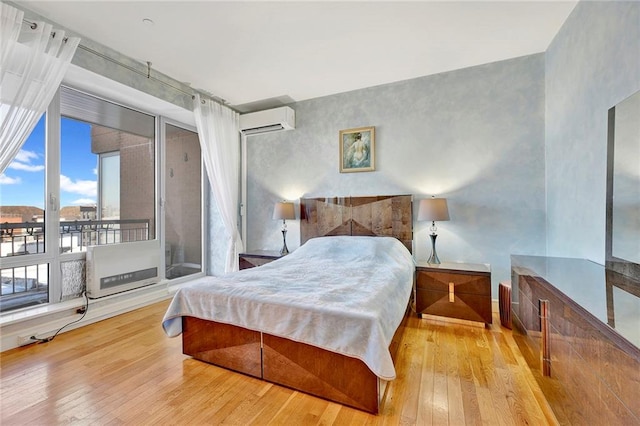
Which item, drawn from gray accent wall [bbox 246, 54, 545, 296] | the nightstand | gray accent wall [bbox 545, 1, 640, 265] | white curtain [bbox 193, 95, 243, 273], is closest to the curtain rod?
white curtain [bbox 193, 95, 243, 273]

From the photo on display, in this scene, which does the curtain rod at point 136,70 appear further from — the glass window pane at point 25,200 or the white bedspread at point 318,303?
the white bedspread at point 318,303

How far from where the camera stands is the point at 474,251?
9.98 feet

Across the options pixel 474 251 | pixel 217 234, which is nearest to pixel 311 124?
pixel 217 234

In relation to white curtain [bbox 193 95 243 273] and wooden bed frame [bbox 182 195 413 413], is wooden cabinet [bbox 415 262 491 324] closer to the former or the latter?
wooden bed frame [bbox 182 195 413 413]

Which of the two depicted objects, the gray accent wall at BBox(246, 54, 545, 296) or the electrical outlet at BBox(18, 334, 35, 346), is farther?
the gray accent wall at BBox(246, 54, 545, 296)

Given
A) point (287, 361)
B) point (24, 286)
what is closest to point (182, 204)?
point (24, 286)

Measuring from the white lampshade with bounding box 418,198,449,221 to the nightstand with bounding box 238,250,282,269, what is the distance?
182 centimetres

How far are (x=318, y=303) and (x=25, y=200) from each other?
2839 mm

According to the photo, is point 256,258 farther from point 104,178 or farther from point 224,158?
point 104,178

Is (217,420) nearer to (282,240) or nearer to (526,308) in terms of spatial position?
(526,308)

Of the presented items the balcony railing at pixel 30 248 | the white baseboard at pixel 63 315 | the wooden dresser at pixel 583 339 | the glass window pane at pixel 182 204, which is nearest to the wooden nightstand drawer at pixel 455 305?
the wooden dresser at pixel 583 339

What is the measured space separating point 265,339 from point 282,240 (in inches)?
91.8

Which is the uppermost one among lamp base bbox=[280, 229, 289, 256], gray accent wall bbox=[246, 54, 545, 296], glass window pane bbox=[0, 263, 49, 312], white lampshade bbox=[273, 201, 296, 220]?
gray accent wall bbox=[246, 54, 545, 296]

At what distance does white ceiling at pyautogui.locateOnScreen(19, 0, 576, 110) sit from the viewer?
2.14 m
